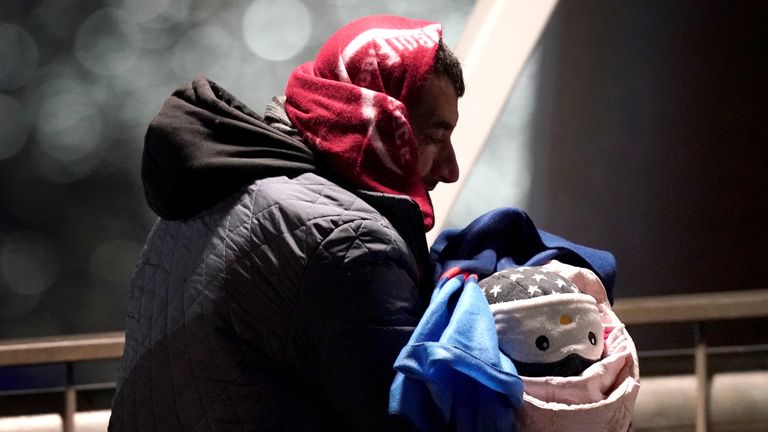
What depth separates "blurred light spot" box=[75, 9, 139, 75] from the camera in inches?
131

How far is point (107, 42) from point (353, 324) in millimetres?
2143

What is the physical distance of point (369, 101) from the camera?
164cm

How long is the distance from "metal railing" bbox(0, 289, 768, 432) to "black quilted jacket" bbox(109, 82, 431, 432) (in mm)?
925

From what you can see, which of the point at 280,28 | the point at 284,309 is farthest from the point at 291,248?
the point at 280,28

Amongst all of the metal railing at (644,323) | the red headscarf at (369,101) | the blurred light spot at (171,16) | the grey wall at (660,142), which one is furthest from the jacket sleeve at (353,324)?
the blurred light spot at (171,16)

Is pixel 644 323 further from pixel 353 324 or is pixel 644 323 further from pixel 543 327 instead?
pixel 353 324

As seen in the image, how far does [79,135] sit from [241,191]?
1904 millimetres

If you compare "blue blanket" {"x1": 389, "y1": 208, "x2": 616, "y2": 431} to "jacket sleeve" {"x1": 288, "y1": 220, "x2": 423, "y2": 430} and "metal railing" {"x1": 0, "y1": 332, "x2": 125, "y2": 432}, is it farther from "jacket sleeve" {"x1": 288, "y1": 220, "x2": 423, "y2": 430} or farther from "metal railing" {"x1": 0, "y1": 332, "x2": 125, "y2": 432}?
"metal railing" {"x1": 0, "y1": 332, "x2": 125, "y2": 432}

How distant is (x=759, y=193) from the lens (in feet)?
10.6

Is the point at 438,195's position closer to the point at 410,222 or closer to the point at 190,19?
the point at 190,19

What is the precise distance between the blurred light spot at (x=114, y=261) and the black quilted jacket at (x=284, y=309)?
170 centimetres

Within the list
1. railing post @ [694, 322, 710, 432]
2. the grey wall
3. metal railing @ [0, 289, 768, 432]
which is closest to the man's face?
metal railing @ [0, 289, 768, 432]

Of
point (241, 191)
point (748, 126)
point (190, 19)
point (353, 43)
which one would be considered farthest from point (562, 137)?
point (241, 191)

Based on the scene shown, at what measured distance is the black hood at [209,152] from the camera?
158cm
